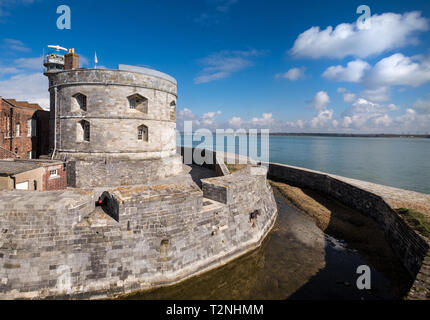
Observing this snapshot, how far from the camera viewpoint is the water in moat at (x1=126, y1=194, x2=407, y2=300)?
8.02 m

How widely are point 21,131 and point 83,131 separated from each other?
6.50m

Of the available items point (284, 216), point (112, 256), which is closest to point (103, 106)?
point (112, 256)

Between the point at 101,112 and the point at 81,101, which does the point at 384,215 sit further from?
the point at 81,101

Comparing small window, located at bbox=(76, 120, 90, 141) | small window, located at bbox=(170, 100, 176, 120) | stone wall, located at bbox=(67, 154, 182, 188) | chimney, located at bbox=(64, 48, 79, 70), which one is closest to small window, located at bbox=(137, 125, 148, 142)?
stone wall, located at bbox=(67, 154, 182, 188)

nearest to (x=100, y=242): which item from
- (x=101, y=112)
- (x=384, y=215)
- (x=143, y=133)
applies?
(x=101, y=112)

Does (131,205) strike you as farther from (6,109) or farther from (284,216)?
(6,109)

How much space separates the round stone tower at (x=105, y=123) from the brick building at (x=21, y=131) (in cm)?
309

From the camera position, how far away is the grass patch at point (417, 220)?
9.11 m

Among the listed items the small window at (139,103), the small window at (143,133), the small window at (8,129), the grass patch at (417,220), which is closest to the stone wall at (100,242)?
the grass patch at (417,220)

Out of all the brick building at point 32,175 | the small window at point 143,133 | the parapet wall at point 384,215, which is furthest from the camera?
the small window at point 143,133

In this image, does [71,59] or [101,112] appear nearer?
[101,112]

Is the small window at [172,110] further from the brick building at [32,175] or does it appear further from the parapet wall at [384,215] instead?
the parapet wall at [384,215]

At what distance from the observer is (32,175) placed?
457 inches

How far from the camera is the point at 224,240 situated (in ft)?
32.4
